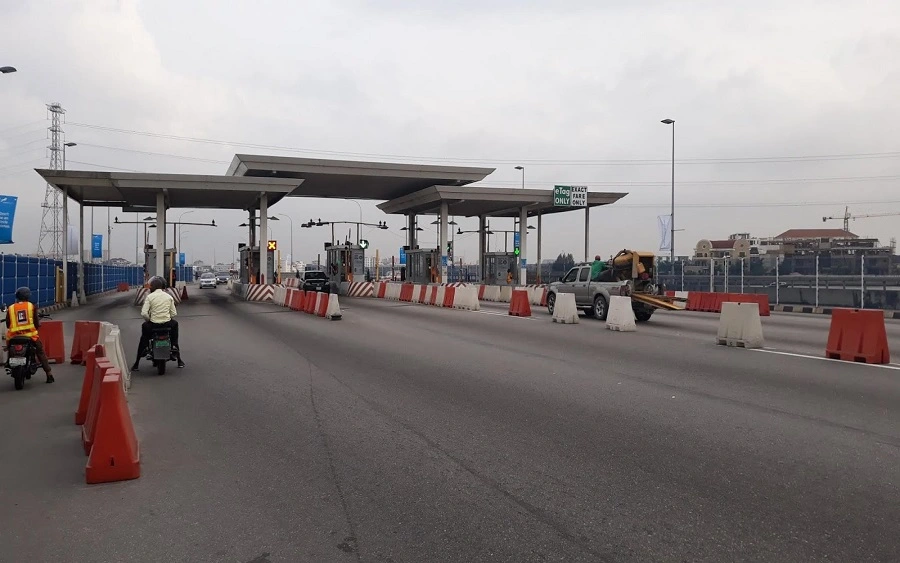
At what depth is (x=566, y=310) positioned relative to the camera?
19.7 m

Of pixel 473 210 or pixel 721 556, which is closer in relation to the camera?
pixel 721 556

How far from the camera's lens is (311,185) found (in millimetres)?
38719

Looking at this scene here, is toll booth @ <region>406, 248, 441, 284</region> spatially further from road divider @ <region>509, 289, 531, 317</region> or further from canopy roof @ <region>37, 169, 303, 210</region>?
road divider @ <region>509, 289, 531, 317</region>

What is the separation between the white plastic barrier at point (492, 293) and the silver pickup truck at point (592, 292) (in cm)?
1193

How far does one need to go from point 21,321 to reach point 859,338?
13.5 metres

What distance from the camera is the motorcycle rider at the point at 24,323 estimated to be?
402 inches

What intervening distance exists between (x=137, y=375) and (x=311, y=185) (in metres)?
28.5

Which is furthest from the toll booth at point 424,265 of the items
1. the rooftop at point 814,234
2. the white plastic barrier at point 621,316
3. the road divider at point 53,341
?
the rooftop at point 814,234

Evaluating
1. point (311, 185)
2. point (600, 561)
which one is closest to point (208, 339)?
point (600, 561)

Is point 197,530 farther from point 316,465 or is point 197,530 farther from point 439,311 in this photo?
point 439,311

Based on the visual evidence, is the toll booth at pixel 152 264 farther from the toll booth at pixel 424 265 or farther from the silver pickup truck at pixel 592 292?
the silver pickup truck at pixel 592 292

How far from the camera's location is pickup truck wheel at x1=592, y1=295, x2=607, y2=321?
2083 cm

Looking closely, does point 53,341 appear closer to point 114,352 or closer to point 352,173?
point 114,352

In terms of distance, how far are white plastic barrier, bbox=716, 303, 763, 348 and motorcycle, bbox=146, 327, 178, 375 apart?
10.6m
